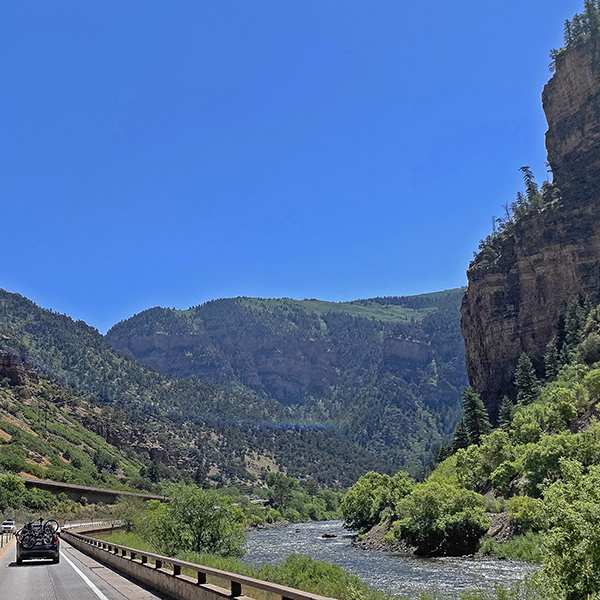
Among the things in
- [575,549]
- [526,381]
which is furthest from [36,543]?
[526,381]

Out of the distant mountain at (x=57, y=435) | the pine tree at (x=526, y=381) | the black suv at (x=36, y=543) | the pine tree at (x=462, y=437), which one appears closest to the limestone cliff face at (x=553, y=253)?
the pine tree at (x=526, y=381)

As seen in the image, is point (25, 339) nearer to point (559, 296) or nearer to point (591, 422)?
point (559, 296)

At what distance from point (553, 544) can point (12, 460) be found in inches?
4066

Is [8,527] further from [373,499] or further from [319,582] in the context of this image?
[319,582]

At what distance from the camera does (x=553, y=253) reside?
343 ft

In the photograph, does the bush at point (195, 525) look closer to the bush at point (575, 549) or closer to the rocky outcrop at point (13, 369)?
the bush at point (575, 549)

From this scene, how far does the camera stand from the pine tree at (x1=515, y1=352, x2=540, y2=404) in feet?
305

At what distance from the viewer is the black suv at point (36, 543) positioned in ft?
87.6

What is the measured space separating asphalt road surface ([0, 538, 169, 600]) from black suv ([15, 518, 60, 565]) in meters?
0.48

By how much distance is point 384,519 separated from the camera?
7381 cm

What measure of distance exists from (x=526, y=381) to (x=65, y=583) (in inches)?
3521

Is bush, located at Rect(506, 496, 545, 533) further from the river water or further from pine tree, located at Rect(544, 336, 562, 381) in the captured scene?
pine tree, located at Rect(544, 336, 562, 381)

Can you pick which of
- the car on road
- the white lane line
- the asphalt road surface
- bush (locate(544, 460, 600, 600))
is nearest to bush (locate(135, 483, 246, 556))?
the asphalt road surface

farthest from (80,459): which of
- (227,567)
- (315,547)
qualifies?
(227,567)
